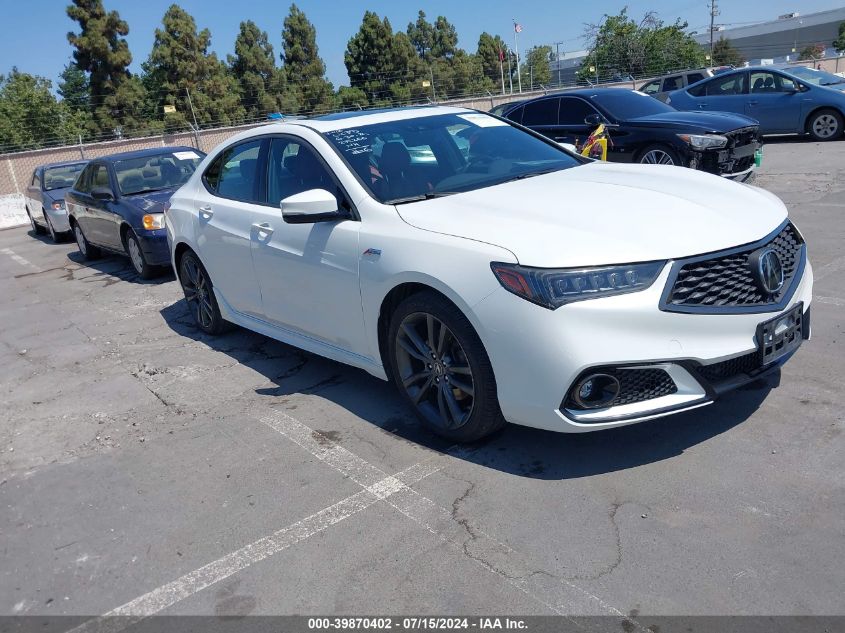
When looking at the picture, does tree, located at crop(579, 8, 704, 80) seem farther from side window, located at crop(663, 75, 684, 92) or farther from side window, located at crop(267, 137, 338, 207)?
side window, located at crop(267, 137, 338, 207)

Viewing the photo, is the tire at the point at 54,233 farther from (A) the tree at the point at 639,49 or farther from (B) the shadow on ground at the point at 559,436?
(A) the tree at the point at 639,49

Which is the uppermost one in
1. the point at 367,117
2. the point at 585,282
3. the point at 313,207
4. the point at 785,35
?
the point at 367,117

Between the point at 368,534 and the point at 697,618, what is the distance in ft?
4.38

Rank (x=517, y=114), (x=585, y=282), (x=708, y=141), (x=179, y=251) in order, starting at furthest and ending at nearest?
1. (x=517, y=114)
2. (x=708, y=141)
3. (x=179, y=251)
4. (x=585, y=282)

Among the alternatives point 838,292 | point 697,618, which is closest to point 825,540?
point 697,618

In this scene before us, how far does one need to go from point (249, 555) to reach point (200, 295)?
347 cm

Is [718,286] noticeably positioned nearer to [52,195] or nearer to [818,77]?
[52,195]

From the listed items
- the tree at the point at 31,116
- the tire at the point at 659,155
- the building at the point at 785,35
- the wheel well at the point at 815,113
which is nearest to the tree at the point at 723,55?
the building at the point at 785,35

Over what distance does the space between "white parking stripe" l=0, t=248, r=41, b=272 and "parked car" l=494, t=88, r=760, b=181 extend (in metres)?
8.06

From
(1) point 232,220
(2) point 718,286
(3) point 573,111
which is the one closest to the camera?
(2) point 718,286

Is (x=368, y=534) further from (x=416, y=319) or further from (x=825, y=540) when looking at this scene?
(x=825, y=540)

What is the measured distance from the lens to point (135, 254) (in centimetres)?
920

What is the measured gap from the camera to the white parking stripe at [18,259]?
39.1 ft

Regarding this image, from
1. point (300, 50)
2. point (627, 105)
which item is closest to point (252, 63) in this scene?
point (300, 50)
